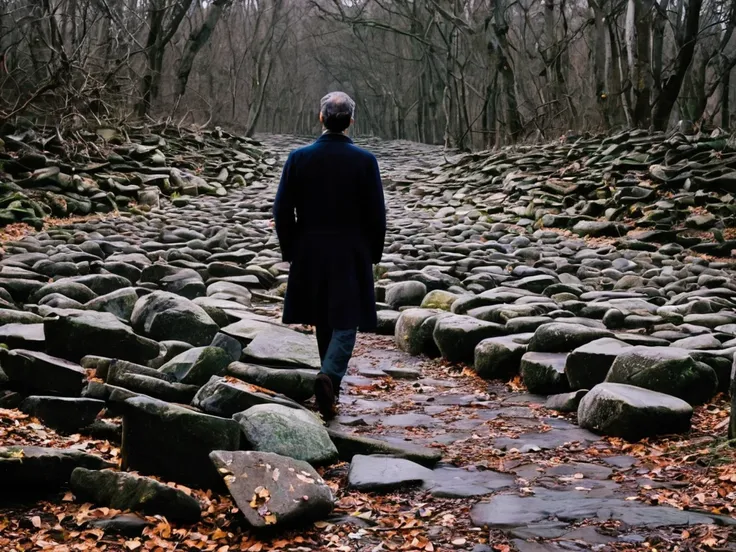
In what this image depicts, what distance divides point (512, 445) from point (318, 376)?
1.08m

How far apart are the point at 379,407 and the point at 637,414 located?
1.52m

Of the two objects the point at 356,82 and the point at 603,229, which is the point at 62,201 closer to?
the point at 603,229

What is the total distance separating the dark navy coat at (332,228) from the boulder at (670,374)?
144 cm

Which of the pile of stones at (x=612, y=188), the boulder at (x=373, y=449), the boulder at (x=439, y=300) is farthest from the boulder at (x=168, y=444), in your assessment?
the pile of stones at (x=612, y=188)

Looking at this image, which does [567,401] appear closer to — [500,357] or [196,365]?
[500,357]

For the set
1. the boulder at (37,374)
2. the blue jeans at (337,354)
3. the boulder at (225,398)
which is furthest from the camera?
the blue jeans at (337,354)

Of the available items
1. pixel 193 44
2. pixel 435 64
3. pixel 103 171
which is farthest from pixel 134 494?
pixel 435 64

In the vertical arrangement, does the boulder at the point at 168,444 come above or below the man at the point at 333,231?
below

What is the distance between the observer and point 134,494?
2.86 m

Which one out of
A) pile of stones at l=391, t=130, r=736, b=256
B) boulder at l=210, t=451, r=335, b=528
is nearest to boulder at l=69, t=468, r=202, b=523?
boulder at l=210, t=451, r=335, b=528

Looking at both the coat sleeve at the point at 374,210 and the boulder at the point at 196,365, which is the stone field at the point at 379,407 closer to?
the boulder at the point at 196,365

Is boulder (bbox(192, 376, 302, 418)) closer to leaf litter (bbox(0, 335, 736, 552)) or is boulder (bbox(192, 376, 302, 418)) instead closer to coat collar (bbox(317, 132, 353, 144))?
A: leaf litter (bbox(0, 335, 736, 552))

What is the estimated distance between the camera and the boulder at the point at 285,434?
3.45 m

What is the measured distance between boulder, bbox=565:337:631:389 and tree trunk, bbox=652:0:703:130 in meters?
12.0
